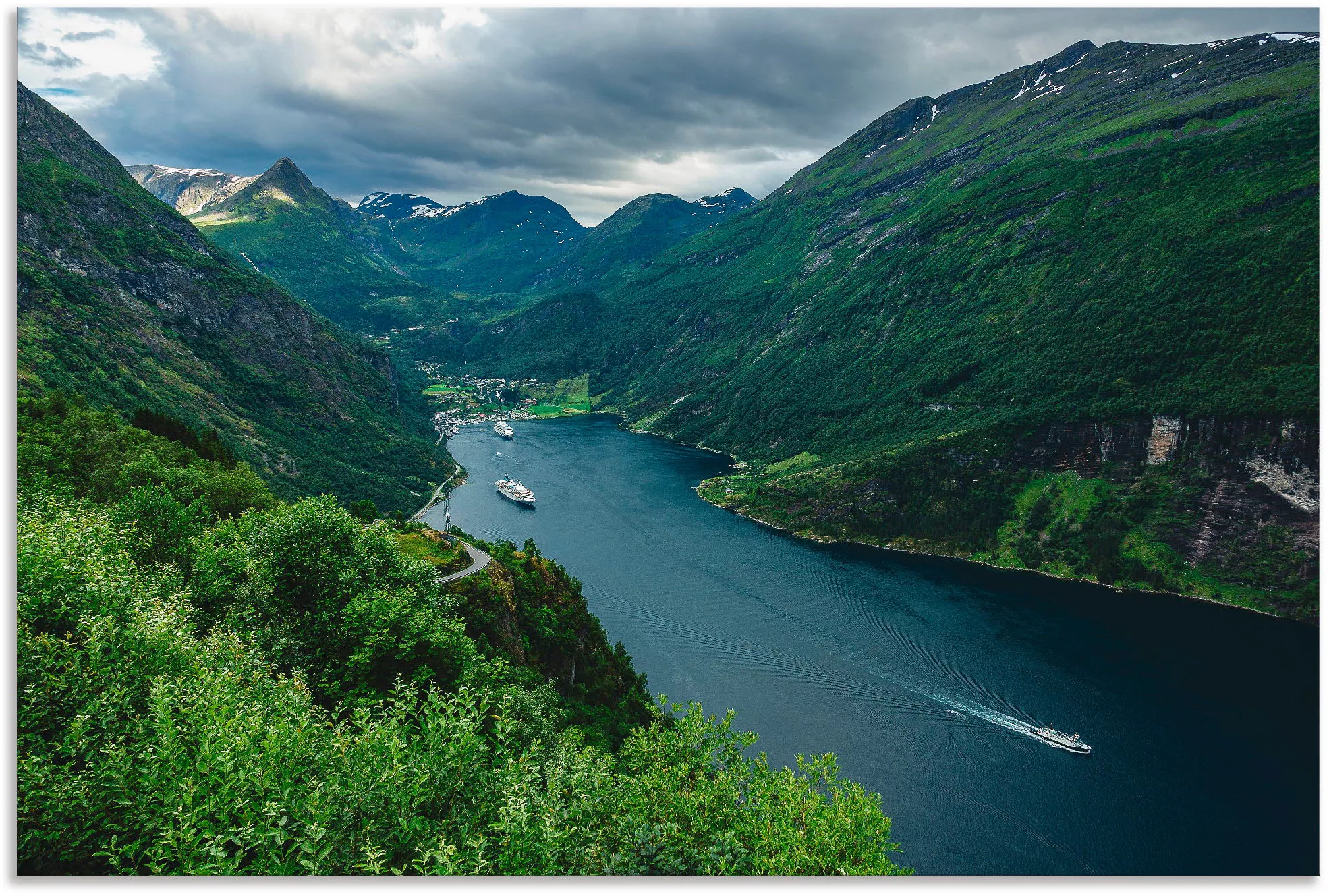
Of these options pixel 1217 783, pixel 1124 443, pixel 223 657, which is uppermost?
pixel 1124 443

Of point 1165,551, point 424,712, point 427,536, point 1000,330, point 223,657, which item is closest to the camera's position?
point 424,712

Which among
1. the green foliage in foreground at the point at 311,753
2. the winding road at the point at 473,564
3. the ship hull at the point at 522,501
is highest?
the green foliage in foreground at the point at 311,753

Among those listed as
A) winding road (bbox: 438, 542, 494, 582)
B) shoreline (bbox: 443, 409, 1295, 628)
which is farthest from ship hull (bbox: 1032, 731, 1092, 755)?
shoreline (bbox: 443, 409, 1295, 628)

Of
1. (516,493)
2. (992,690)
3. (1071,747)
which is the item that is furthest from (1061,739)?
(516,493)

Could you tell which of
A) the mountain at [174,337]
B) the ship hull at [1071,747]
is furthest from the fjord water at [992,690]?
the mountain at [174,337]

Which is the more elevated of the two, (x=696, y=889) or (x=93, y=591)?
(x=93, y=591)

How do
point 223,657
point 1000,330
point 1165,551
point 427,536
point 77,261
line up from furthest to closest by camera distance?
point 1000,330, point 77,261, point 1165,551, point 427,536, point 223,657

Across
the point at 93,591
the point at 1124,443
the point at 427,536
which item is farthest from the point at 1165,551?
the point at 93,591

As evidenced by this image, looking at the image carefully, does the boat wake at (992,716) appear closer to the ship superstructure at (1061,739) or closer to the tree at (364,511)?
the ship superstructure at (1061,739)

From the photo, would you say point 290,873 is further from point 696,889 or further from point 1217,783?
point 1217,783
